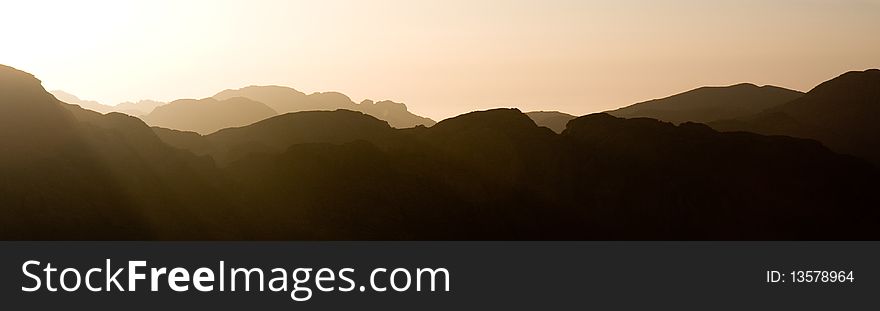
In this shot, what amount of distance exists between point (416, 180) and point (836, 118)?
3415 inches

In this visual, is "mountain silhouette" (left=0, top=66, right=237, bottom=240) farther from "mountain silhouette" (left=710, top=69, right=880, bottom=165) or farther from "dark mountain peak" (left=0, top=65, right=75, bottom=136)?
"mountain silhouette" (left=710, top=69, right=880, bottom=165)

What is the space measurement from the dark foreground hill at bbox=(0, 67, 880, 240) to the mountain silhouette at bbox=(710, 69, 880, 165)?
103ft

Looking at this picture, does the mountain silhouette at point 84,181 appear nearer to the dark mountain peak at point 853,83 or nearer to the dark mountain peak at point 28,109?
the dark mountain peak at point 28,109

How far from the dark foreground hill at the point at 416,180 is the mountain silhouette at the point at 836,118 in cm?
Answer: 3148

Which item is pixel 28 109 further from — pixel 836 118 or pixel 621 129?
pixel 836 118

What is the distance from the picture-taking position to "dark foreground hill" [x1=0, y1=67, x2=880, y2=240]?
5991 centimetres

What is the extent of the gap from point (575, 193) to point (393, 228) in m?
21.8

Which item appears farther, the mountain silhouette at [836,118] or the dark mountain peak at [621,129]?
the mountain silhouette at [836,118]

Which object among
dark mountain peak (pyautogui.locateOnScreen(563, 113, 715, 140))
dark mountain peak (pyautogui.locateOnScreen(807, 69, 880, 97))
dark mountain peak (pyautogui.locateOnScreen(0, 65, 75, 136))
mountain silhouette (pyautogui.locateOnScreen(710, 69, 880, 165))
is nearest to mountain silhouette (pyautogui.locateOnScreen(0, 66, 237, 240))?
dark mountain peak (pyautogui.locateOnScreen(0, 65, 75, 136))

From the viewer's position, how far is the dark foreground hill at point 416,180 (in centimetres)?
5991

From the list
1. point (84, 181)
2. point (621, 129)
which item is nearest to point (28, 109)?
point (84, 181)

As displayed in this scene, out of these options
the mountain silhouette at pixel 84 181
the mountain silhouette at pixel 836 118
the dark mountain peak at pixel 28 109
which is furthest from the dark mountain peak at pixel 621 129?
the dark mountain peak at pixel 28 109

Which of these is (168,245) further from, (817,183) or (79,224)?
(817,183)

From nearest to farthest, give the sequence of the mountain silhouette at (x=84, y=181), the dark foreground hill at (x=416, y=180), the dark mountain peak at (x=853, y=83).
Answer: the mountain silhouette at (x=84, y=181)
the dark foreground hill at (x=416, y=180)
the dark mountain peak at (x=853, y=83)
